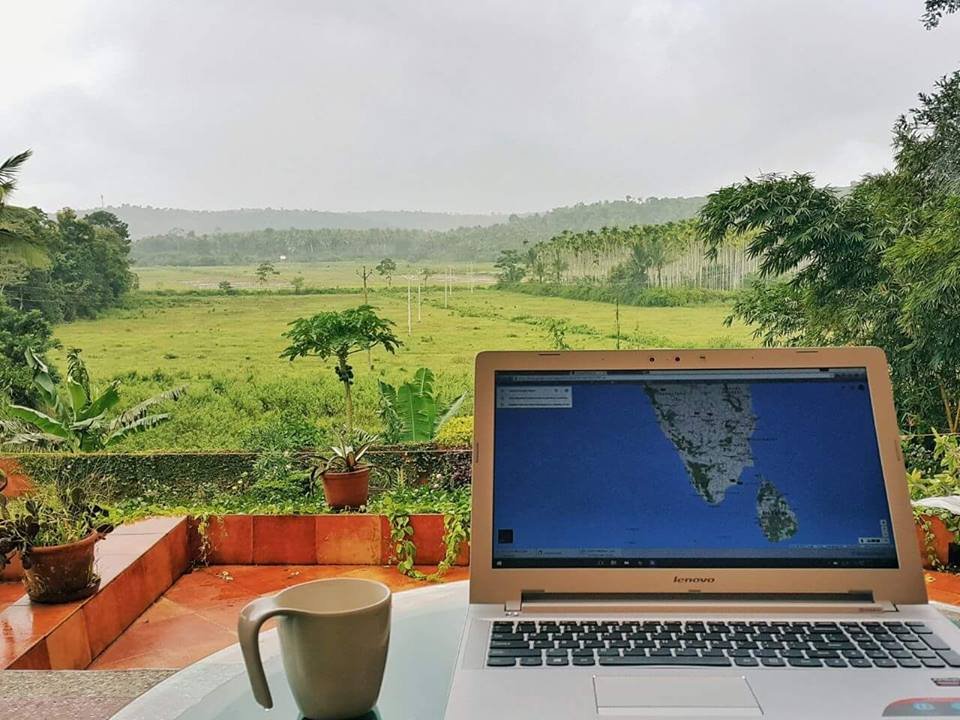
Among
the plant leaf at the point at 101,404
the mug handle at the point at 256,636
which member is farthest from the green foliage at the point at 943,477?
the plant leaf at the point at 101,404

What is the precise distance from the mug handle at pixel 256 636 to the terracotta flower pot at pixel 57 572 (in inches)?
75.6

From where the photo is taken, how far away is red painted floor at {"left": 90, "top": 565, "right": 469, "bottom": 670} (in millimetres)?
2465

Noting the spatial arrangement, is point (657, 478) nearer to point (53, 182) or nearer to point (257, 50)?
point (257, 50)

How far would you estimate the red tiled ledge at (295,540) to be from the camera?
10.3 feet

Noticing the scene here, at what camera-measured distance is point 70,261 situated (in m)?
3.98

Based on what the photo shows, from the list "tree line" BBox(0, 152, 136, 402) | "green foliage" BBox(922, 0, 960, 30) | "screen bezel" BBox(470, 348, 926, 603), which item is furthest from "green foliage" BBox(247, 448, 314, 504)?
"green foliage" BBox(922, 0, 960, 30)

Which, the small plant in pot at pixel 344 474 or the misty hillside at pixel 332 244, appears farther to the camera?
the misty hillside at pixel 332 244

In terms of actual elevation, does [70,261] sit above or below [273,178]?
below

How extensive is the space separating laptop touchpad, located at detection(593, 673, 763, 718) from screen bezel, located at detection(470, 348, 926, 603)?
0.61ft

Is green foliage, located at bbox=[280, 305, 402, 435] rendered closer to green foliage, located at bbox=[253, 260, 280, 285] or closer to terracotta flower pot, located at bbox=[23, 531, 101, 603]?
green foliage, located at bbox=[253, 260, 280, 285]

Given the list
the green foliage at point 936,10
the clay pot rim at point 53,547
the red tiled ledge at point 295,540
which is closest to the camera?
the clay pot rim at point 53,547

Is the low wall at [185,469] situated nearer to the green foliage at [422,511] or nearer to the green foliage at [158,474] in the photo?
the green foliage at [158,474]

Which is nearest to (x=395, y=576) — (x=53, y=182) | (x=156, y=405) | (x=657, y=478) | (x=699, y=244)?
(x=156, y=405)

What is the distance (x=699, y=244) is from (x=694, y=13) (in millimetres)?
955
